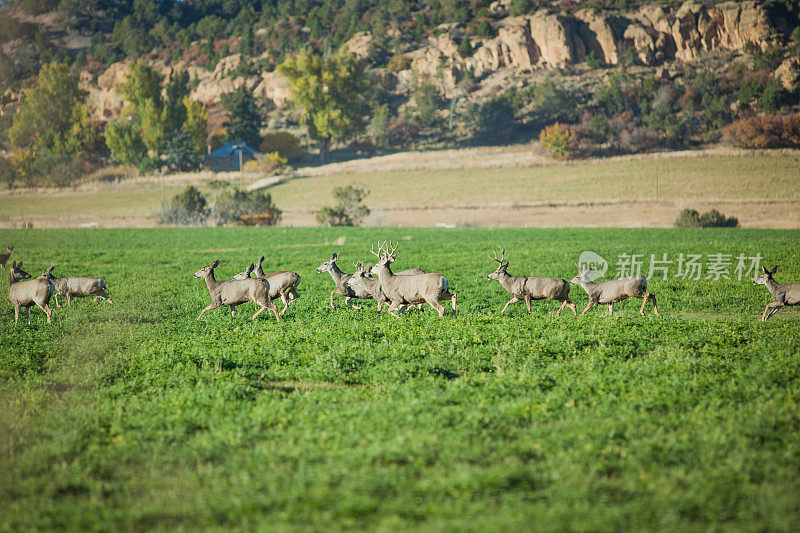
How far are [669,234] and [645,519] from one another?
50.2 meters

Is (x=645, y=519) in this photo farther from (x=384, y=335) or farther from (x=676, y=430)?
(x=384, y=335)

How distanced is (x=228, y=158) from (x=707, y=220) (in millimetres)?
99764

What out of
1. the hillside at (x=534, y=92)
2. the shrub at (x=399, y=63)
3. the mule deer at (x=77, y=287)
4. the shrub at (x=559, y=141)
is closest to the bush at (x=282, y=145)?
the hillside at (x=534, y=92)

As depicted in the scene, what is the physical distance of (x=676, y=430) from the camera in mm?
9656

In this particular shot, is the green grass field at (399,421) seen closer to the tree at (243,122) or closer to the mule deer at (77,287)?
the mule deer at (77,287)

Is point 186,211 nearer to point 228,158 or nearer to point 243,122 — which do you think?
point 228,158

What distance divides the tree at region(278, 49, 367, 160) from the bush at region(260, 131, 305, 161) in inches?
238

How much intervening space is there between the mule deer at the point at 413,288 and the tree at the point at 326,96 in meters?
126

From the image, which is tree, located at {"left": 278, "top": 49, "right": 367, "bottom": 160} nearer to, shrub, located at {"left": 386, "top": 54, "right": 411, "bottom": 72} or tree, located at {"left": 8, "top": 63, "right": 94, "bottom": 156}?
shrub, located at {"left": 386, "top": 54, "right": 411, "bottom": 72}

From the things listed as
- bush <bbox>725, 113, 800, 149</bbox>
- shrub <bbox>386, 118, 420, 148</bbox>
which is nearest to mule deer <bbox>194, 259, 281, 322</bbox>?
bush <bbox>725, 113, 800, 149</bbox>

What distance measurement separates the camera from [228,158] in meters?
135

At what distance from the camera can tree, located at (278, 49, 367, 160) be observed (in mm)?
142125

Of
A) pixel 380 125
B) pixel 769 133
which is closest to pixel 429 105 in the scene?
pixel 380 125

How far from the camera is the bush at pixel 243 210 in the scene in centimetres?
8200
